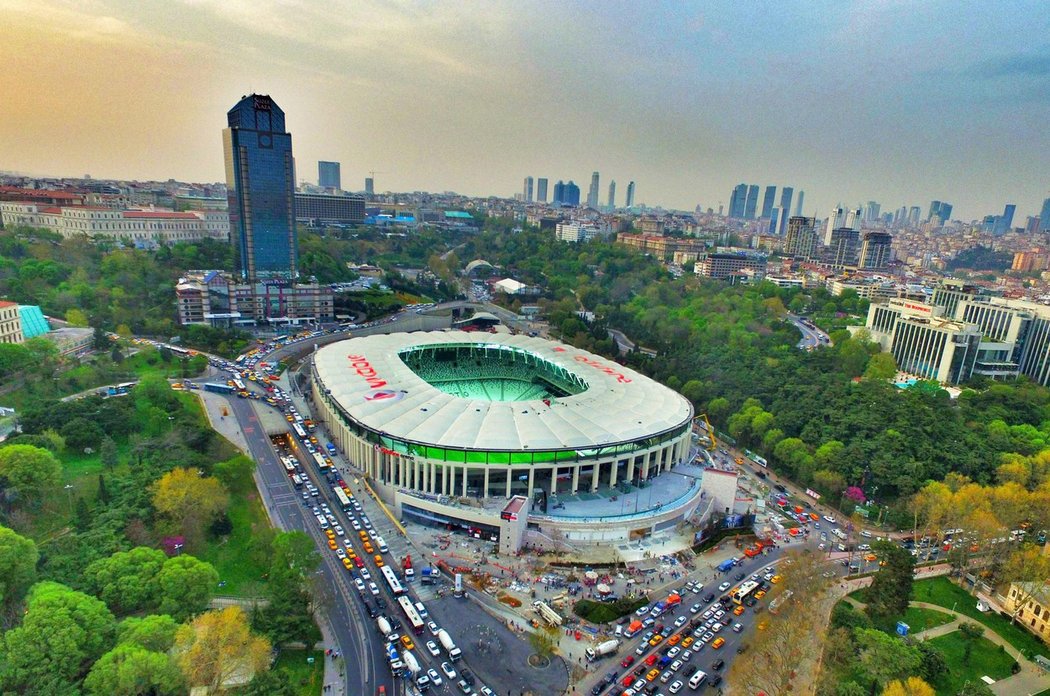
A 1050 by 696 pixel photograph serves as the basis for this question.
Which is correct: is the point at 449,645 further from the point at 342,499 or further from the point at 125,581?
the point at 342,499

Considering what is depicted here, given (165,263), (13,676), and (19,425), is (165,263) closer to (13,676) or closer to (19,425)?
(19,425)

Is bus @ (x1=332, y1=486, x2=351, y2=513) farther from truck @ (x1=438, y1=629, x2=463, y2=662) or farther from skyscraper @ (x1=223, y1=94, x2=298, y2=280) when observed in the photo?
skyscraper @ (x1=223, y1=94, x2=298, y2=280)

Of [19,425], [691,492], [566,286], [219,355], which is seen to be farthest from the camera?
[566,286]

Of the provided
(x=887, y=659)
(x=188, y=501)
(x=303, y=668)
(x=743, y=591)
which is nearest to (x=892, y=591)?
(x=887, y=659)

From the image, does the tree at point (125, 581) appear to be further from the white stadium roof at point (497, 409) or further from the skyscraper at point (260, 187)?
the skyscraper at point (260, 187)

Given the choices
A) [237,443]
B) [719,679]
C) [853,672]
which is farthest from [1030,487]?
[237,443]

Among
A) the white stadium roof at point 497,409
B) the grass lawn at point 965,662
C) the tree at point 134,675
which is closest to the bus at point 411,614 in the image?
the tree at point 134,675

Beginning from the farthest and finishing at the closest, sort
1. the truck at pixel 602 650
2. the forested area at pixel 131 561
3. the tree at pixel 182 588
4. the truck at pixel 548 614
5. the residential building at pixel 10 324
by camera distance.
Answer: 1. the residential building at pixel 10 324
2. the truck at pixel 548 614
3. the truck at pixel 602 650
4. the tree at pixel 182 588
5. the forested area at pixel 131 561
